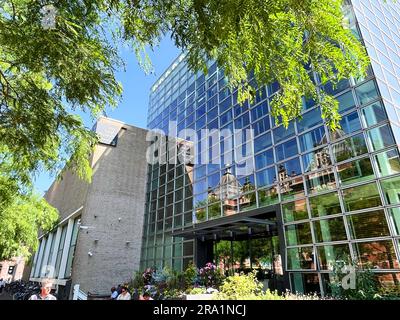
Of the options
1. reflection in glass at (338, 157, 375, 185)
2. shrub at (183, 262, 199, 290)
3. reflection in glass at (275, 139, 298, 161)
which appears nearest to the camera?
reflection in glass at (338, 157, 375, 185)

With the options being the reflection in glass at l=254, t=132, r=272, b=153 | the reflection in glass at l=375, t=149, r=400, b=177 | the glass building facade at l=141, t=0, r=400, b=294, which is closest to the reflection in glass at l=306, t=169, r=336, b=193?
the glass building facade at l=141, t=0, r=400, b=294

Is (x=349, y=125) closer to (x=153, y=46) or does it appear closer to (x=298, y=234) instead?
(x=298, y=234)

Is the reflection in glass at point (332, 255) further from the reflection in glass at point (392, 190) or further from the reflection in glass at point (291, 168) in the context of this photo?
the reflection in glass at point (291, 168)

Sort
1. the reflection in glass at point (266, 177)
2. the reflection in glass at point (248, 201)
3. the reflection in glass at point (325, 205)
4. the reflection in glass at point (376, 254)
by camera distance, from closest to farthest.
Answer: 1. the reflection in glass at point (376, 254)
2. the reflection in glass at point (325, 205)
3. the reflection in glass at point (266, 177)
4. the reflection in glass at point (248, 201)

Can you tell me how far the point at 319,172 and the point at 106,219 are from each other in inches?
689

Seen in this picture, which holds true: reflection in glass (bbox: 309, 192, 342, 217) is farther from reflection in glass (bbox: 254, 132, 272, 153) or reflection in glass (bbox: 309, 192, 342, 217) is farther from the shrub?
the shrub

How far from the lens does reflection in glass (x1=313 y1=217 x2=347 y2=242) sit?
30.1 feet

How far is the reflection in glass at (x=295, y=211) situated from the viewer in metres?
10.5

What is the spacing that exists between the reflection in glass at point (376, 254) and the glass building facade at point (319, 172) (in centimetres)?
3

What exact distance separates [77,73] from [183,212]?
49.8ft

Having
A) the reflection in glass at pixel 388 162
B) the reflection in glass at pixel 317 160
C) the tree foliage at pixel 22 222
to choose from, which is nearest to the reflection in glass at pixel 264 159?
the reflection in glass at pixel 317 160

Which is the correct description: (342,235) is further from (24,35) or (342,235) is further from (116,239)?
(116,239)

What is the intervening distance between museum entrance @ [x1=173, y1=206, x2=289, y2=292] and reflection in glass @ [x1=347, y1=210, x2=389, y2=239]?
2764 millimetres

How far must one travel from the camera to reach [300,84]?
2.93m
